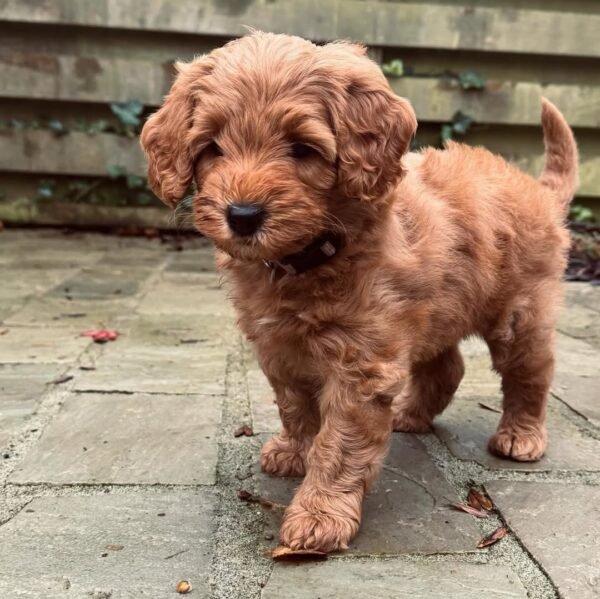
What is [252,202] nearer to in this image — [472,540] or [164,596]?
[164,596]

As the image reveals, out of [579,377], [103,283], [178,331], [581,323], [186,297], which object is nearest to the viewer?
[579,377]

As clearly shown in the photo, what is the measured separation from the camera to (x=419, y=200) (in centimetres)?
247

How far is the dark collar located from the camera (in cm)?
215

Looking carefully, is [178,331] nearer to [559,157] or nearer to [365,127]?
[559,157]

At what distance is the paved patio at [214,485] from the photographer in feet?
6.42

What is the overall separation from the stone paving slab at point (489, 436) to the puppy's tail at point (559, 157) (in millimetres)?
1023

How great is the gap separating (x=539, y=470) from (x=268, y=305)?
1.30 meters

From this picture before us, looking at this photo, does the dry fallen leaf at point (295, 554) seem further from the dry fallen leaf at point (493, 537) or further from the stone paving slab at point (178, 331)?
the stone paving slab at point (178, 331)

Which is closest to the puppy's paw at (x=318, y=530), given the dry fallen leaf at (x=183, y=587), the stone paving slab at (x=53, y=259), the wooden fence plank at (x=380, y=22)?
the dry fallen leaf at (x=183, y=587)

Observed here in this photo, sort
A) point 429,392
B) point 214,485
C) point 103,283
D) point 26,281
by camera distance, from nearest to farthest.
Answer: point 214,485 → point 429,392 → point 26,281 → point 103,283

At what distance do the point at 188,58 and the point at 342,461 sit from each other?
20.9 feet

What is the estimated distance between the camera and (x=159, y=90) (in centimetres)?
757

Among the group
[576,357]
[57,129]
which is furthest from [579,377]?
[57,129]

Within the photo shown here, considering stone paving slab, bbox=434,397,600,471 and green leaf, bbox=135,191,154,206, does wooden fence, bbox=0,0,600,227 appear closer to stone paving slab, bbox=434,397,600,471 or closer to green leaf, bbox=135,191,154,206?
green leaf, bbox=135,191,154,206
